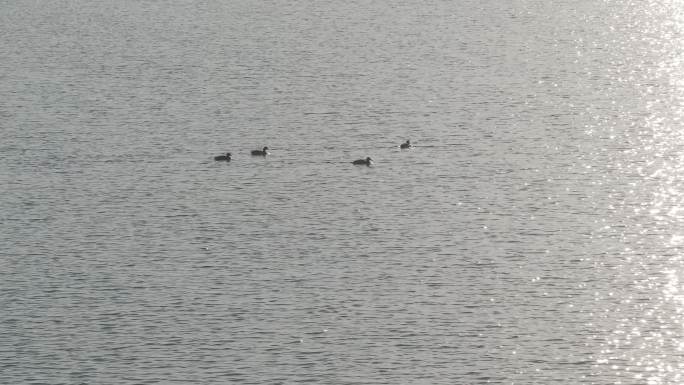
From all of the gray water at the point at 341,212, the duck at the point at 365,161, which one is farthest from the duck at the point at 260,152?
the duck at the point at 365,161

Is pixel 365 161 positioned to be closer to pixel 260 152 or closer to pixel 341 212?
pixel 260 152

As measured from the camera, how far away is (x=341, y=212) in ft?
231

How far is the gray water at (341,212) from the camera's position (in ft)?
167

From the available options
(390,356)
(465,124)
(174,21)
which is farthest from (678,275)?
(174,21)

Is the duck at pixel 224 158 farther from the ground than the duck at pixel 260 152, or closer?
closer

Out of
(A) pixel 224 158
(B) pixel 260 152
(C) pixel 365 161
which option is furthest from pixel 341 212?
(B) pixel 260 152

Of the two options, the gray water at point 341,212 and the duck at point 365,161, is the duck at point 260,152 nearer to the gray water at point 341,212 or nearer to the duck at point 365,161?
the gray water at point 341,212

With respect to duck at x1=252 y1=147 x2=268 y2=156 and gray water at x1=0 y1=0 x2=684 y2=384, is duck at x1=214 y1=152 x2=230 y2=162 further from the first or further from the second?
duck at x1=252 y1=147 x2=268 y2=156

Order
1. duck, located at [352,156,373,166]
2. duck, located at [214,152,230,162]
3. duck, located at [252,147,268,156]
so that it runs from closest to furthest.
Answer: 1. duck, located at [352,156,373,166]
2. duck, located at [214,152,230,162]
3. duck, located at [252,147,268,156]

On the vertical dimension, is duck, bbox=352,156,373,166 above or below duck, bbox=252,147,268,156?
below

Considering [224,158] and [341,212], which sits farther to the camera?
[224,158]

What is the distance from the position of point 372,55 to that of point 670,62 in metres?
24.6

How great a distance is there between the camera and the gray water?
167ft

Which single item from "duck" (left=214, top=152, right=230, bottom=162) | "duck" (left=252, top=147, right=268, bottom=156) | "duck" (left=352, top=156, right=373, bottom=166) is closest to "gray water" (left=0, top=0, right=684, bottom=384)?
"duck" (left=352, top=156, right=373, bottom=166)
